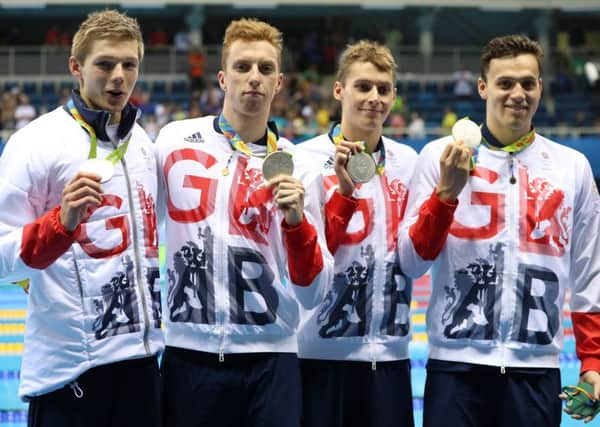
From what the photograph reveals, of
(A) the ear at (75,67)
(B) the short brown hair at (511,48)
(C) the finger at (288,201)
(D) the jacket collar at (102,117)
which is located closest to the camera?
(C) the finger at (288,201)

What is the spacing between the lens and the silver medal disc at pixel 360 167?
3.34 metres

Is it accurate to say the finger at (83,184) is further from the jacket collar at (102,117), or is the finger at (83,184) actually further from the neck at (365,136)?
the neck at (365,136)

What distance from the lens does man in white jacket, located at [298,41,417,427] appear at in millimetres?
3547

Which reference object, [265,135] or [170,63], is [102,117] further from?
[170,63]

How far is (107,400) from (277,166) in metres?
0.95

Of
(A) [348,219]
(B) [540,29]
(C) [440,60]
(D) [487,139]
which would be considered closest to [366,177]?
(A) [348,219]

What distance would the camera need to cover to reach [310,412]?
3531 mm

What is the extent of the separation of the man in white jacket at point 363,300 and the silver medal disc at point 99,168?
34.6 inches

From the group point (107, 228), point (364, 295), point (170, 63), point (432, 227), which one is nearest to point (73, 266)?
point (107, 228)

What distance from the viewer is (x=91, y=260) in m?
3.15

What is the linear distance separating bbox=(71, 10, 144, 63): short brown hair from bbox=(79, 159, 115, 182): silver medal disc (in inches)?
19.9

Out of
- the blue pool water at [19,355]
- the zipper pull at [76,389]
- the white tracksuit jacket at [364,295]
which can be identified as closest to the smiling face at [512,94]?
the white tracksuit jacket at [364,295]

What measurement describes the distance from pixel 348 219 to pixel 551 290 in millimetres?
768

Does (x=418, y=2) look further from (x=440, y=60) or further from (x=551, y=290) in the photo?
(x=551, y=290)
